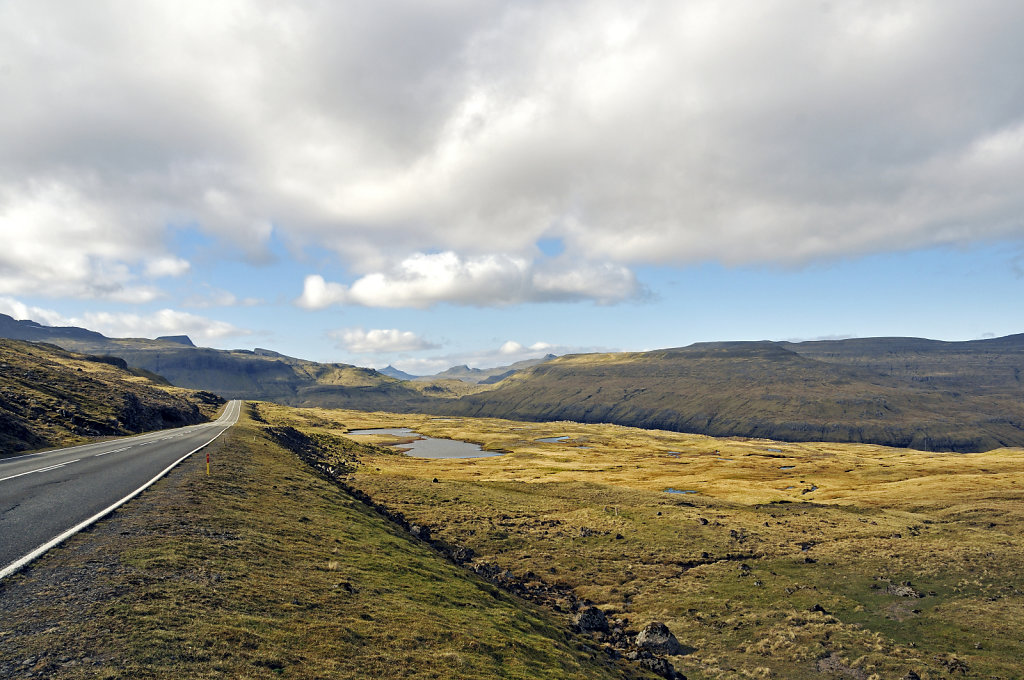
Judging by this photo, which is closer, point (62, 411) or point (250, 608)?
point (250, 608)

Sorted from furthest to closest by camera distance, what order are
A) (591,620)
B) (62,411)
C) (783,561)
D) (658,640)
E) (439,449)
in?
(439,449)
(62,411)
(783,561)
(591,620)
(658,640)

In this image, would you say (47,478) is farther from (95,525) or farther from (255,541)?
(255,541)

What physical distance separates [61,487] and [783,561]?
54082 mm

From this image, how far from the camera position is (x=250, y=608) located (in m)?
15.3

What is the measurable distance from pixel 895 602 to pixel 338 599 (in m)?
39.2

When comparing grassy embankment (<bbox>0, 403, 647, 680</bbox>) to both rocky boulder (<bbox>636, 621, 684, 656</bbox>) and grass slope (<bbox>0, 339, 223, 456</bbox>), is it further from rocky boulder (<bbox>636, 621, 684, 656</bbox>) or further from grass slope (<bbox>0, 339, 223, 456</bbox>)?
grass slope (<bbox>0, 339, 223, 456</bbox>)

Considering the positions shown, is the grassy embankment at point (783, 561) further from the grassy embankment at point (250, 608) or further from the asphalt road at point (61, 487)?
the asphalt road at point (61, 487)

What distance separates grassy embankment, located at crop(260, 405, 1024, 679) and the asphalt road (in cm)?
2459

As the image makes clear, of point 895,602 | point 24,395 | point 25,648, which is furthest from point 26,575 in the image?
point 24,395

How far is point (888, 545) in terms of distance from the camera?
46.2 metres

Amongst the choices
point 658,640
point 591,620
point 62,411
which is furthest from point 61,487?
point 62,411

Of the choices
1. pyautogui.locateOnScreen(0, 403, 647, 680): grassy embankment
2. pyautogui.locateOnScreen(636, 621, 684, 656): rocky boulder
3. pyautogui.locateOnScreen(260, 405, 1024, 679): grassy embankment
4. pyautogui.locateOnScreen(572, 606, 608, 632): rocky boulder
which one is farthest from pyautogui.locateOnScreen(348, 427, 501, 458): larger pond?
pyautogui.locateOnScreen(0, 403, 647, 680): grassy embankment

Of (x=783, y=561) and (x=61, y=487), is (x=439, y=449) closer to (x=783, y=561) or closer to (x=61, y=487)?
(x=783, y=561)

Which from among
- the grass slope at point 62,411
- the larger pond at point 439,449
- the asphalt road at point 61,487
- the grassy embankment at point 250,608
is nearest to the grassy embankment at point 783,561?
the grassy embankment at point 250,608
